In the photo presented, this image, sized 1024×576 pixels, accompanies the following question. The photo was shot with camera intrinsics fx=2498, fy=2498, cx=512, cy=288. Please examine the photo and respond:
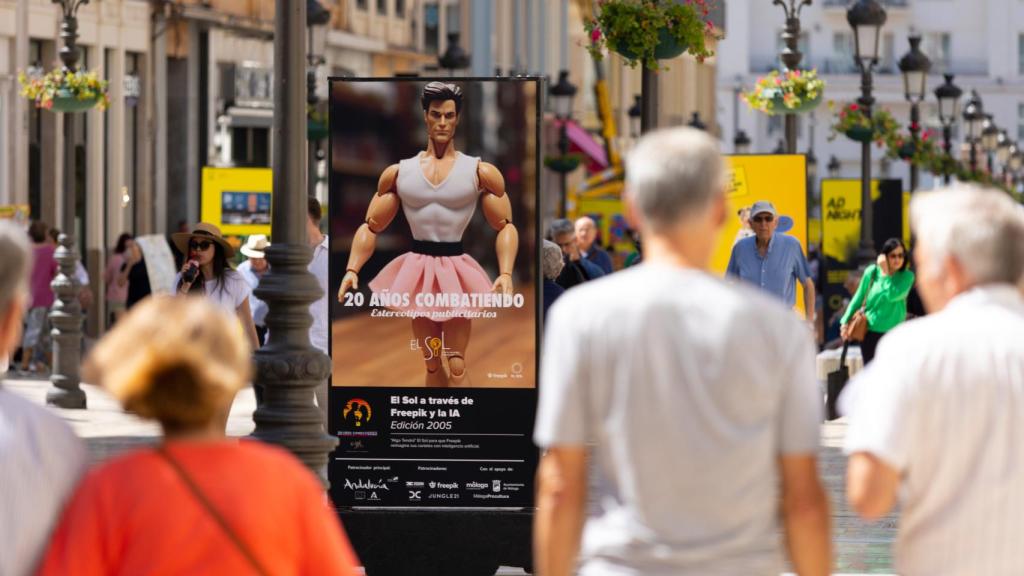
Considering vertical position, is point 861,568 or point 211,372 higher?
point 211,372

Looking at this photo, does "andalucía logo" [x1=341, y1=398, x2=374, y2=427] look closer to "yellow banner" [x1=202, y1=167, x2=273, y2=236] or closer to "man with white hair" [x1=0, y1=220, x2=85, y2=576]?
"man with white hair" [x1=0, y1=220, x2=85, y2=576]

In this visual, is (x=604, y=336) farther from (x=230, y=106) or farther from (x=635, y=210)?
(x=230, y=106)

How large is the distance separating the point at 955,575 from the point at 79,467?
5.62ft

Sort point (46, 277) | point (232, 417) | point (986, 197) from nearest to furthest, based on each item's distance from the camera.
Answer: point (986, 197) → point (232, 417) → point (46, 277)

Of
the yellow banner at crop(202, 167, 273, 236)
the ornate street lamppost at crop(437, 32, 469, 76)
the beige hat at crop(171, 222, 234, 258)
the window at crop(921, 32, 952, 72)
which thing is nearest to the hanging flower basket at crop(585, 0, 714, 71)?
the beige hat at crop(171, 222, 234, 258)

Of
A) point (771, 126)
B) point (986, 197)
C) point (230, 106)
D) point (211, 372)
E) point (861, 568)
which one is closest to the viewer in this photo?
point (211, 372)

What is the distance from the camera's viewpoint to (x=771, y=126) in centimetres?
10756

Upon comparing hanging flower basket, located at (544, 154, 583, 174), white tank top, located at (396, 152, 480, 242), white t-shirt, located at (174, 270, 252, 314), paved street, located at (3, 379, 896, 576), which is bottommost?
paved street, located at (3, 379, 896, 576)

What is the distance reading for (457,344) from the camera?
10.3 meters

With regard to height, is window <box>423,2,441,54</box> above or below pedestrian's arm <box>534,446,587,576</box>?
above

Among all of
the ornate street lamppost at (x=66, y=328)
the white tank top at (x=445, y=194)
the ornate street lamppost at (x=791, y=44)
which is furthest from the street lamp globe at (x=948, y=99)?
the white tank top at (x=445, y=194)

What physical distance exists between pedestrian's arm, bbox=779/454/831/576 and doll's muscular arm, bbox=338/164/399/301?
5490mm

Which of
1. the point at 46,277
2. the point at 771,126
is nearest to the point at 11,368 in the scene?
the point at 46,277

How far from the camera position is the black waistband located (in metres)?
10.2
